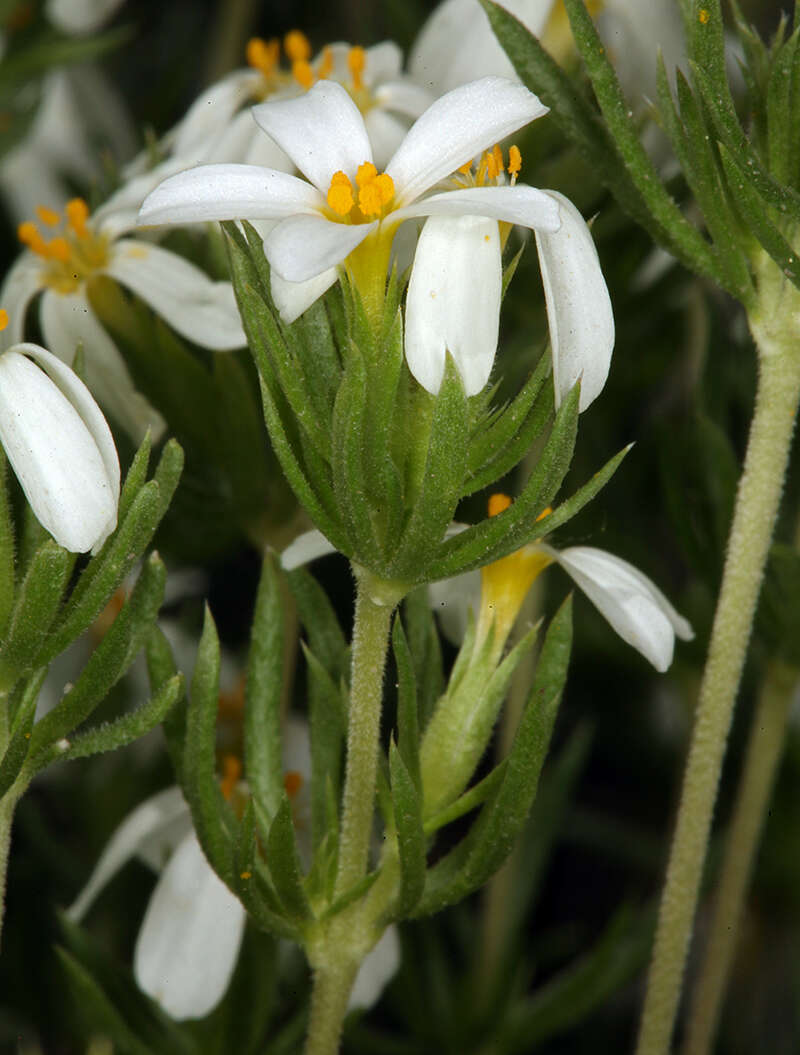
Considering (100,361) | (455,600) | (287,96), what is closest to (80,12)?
(287,96)

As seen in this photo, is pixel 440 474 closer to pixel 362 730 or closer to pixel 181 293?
pixel 362 730

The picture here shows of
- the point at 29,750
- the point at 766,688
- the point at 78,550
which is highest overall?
the point at 78,550

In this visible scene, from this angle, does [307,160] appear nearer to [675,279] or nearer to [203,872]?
[203,872]

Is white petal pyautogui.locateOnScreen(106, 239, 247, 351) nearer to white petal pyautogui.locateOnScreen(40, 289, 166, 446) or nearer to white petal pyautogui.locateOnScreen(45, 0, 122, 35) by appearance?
white petal pyautogui.locateOnScreen(40, 289, 166, 446)

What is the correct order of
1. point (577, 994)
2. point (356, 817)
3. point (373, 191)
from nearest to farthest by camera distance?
point (373, 191)
point (356, 817)
point (577, 994)

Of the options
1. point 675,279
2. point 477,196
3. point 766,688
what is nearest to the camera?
point 477,196

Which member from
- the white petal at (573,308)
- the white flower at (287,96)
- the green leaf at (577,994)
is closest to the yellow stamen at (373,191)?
the white petal at (573,308)

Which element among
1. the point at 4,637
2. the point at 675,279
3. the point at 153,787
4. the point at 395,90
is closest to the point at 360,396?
the point at 4,637
